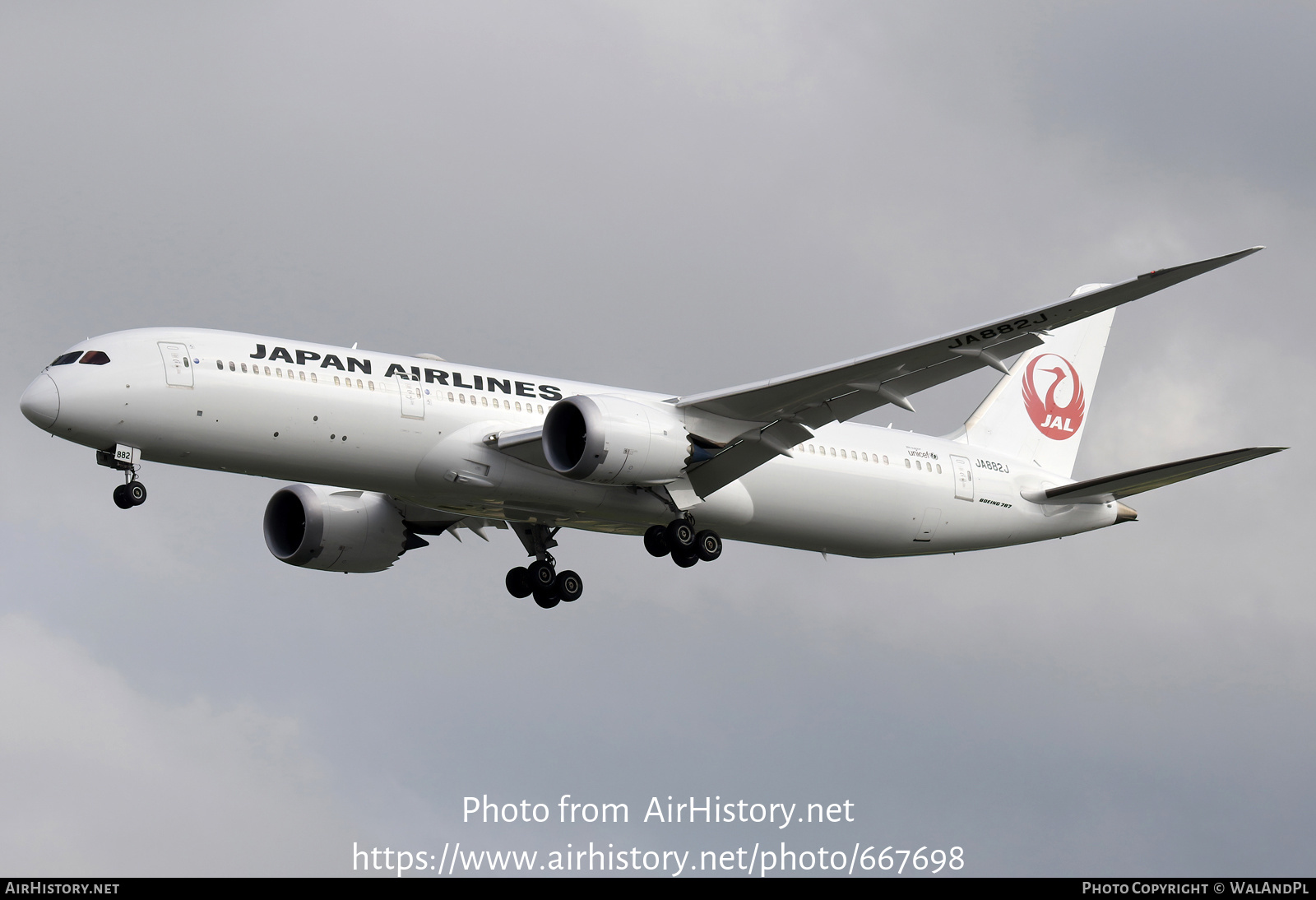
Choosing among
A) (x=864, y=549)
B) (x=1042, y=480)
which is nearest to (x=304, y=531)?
(x=864, y=549)

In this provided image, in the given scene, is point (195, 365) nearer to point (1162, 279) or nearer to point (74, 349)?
point (74, 349)

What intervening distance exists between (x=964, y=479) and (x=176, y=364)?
2048 cm

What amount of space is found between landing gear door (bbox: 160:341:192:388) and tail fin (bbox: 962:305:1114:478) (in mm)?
21483

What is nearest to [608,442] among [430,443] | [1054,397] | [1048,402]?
[430,443]

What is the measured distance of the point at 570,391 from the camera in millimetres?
36625

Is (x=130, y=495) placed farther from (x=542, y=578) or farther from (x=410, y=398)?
(x=542, y=578)

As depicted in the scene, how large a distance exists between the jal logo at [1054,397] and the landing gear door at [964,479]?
417 cm

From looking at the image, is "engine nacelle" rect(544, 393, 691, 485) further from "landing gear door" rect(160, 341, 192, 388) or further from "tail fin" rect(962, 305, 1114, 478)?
"tail fin" rect(962, 305, 1114, 478)

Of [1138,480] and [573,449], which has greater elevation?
[1138,480]

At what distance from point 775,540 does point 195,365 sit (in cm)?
1471

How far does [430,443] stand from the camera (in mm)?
33688

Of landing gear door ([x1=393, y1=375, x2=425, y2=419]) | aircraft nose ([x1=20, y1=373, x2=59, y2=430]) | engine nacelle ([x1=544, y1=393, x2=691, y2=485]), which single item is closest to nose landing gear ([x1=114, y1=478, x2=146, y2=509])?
aircraft nose ([x1=20, y1=373, x2=59, y2=430])

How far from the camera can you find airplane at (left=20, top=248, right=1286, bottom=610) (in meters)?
31.5

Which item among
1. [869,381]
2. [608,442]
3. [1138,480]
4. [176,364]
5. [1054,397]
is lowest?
[176,364]
